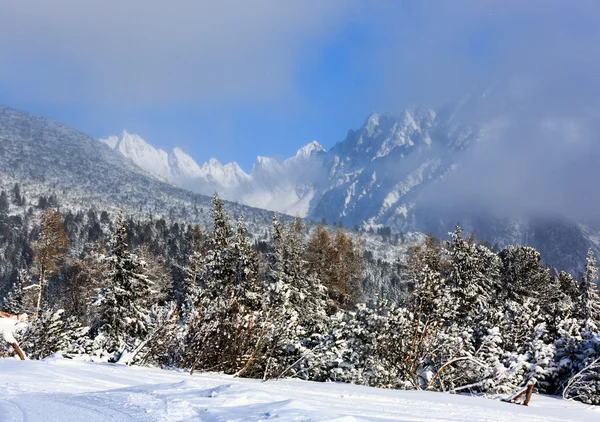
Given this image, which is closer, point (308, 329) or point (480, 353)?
point (480, 353)

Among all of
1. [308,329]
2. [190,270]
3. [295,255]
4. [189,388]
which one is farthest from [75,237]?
[189,388]

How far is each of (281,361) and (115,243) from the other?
576 inches

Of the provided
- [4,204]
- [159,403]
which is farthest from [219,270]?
[4,204]

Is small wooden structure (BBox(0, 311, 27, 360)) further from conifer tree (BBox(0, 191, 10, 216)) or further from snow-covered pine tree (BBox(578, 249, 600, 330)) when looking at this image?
conifer tree (BBox(0, 191, 10, 216))

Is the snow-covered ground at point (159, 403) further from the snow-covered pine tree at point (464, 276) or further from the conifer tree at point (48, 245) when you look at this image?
the snow-covered pine tree at point (464, 276)

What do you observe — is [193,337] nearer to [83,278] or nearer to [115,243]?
[115,243]

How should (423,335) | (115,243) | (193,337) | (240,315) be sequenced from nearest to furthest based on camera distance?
(193,337), (240,315), (423,335), (115,243)

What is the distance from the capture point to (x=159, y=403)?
4.44 metres

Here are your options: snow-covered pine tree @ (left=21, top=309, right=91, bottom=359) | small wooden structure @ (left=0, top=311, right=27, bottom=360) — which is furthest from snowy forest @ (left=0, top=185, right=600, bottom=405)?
small wooden structure @ (left=0, top=311, right=27, bottom=360)

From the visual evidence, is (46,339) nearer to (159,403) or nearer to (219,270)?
(159,403)

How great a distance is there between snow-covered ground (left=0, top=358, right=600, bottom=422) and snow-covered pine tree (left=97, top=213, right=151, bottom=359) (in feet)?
58.9

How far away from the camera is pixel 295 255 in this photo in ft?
112

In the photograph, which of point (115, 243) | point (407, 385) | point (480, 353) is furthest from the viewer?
point (115, 243)

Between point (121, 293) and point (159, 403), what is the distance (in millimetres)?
21811
